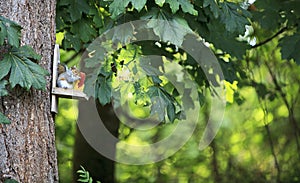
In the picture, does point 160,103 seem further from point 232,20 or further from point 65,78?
point 232,20

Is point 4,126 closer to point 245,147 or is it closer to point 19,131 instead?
point 19,131

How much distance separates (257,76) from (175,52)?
7.40 ft

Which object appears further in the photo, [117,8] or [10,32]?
[117,8]

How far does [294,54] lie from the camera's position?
352 centimetres

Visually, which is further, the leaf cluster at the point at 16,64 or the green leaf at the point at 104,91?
the green leaf at the point at 104,91

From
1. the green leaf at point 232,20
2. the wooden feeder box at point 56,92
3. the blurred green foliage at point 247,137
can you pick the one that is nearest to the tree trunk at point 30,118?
the wooden feeder box at point 56,92

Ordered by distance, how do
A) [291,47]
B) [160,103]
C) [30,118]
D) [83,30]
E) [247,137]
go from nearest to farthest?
1. [30,118]
2. [160,103]
3. [83,30]
4. [291,47]
5. [247,137]

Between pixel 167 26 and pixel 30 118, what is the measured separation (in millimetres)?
700

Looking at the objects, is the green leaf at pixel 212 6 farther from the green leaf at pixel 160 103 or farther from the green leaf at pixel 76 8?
the green leaf at pixel 76 8

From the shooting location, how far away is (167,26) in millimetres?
2326

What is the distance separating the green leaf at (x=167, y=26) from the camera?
7.54 ft

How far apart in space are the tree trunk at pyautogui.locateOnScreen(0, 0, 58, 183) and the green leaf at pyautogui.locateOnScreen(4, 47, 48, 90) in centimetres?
12

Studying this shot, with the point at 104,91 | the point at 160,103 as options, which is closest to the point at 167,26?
the point at 160,103

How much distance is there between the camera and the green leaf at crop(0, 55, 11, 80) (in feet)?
6.59
